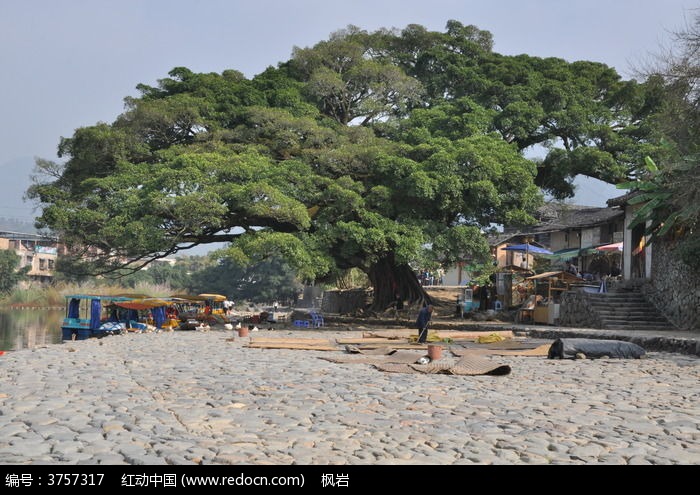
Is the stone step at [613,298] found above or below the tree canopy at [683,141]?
below

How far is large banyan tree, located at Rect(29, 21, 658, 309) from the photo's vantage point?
80.2 feet

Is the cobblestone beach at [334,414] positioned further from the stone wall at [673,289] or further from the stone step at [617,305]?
the stone step at [617,305]

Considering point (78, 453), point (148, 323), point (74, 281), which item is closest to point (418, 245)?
point (148, 323)

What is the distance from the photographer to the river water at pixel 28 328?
97.6ft

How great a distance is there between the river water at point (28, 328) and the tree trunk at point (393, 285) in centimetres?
1361

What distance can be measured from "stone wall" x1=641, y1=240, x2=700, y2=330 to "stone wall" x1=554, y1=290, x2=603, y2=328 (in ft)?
6.92

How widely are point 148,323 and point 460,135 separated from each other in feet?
48.9

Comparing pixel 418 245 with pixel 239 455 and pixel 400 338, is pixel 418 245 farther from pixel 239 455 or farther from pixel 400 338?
pixel 239 455

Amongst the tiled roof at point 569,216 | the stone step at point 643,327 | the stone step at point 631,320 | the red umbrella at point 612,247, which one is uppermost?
the tiled roof at point 569,216

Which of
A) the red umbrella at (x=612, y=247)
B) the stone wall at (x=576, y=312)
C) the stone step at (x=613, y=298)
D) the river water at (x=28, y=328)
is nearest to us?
the stone wall at (x=576, y=312)

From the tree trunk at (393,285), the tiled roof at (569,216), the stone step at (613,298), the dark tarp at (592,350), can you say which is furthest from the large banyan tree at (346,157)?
the dark tarp at (592,350)

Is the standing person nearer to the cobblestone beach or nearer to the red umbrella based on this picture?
the cobblestone beach

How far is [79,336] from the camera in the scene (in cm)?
2942

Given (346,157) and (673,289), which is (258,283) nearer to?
(346,157)
